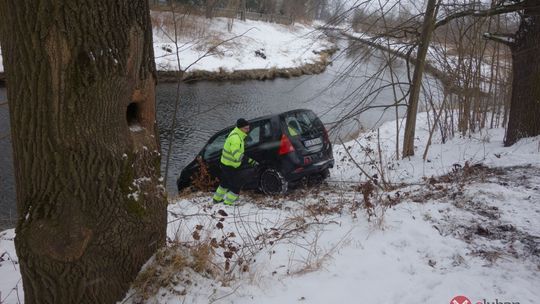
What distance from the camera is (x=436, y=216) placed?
161 inches

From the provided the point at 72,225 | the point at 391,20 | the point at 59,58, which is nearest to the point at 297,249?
the point at 72,225

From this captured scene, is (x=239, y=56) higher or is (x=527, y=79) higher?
(x=239, y=56)

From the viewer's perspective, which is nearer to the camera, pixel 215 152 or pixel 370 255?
pixel 370 255

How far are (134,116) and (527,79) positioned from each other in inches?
281

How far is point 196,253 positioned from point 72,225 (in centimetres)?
109

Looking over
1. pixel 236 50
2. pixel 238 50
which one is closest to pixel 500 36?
pixel 238 50

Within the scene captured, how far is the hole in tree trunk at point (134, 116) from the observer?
117 inches

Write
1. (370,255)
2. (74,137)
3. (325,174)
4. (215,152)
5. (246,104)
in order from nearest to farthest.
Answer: (74,137) → (370,255) → (325,174) → (215,152) → (246,104)

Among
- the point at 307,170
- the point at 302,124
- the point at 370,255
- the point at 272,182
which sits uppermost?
the point at 302,124

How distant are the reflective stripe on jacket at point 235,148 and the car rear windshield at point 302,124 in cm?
86

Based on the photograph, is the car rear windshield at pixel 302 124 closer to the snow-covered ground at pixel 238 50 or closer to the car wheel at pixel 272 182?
the car wheel at pixel 272 182

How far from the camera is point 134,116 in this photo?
9.91ft

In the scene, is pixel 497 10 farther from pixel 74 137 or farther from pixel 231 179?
A: pixel 74 137

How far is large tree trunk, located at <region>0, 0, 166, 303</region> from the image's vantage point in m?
2.37
